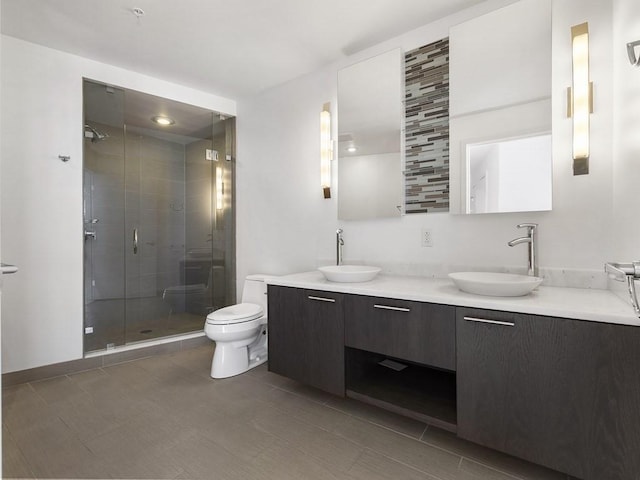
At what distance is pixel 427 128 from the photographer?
2.19 meters

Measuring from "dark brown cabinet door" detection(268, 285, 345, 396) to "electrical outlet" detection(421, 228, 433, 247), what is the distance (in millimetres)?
728

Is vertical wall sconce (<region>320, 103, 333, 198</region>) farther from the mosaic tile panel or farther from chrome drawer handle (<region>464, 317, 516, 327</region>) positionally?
chrome drawer handle (<region>464, 317, 516, 327</region>)

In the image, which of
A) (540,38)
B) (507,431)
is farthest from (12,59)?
(507,431)

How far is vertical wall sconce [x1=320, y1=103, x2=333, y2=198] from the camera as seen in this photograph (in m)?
2.70

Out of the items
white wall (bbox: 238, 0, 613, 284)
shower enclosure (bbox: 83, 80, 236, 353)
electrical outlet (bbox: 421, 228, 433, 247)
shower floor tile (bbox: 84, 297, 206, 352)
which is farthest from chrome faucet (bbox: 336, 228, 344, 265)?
shower floor tile (bbox: 84, 297, 206, 352)

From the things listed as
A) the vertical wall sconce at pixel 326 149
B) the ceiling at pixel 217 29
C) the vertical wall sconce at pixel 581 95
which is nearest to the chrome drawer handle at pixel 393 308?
the vertical wall sconce at pixel 581 95

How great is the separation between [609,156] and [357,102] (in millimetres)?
1598

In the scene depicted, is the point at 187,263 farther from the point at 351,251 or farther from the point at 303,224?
the point at 351,251

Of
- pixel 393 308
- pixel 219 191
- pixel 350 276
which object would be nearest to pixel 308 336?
pixel 350 276

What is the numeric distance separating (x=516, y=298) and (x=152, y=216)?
11.2 ft

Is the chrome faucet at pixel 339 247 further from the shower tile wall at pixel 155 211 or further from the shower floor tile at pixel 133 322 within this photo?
the shower tile wall at pixel 155 211

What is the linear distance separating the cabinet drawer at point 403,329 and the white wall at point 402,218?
2.00ft

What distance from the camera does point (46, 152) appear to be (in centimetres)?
249

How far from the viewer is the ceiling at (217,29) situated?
2.03 meters
